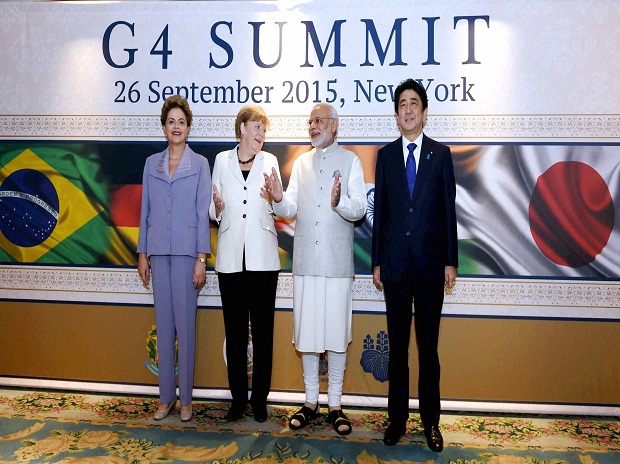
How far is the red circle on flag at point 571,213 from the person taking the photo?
12.0 ft

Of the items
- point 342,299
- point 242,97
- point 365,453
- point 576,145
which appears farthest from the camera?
point 242,97

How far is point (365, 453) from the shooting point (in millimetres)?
2979

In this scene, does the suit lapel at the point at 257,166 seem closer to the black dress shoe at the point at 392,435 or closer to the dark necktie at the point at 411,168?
the dark necktie at the point at 411,168

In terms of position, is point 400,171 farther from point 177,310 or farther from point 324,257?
point 177,310

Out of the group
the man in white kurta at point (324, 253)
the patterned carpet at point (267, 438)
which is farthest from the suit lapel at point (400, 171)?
the patterned carpet at point (267, 438)

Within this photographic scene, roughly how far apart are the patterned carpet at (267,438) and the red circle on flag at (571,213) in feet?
3.94

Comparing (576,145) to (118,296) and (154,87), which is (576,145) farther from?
(118,296)

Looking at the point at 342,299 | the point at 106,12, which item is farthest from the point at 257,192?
the point at 106,12

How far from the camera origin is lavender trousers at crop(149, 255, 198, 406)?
342cm

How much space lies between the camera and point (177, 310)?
343cm

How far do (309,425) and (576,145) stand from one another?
274 centimetres

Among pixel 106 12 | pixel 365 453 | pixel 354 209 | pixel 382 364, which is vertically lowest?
pixel 365 453

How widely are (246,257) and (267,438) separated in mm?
1149

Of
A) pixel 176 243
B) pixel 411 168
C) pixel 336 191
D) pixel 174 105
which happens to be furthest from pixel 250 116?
pixel 411 168
